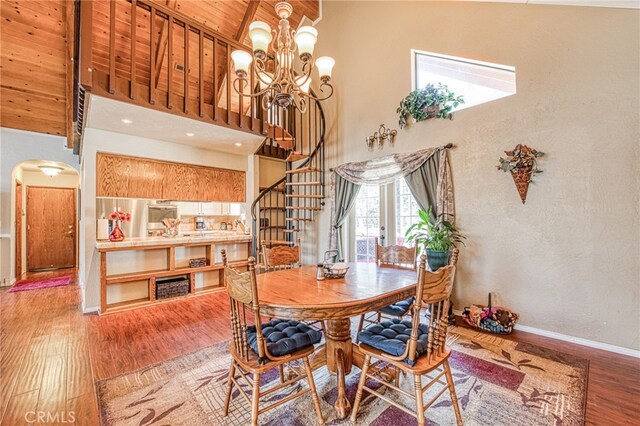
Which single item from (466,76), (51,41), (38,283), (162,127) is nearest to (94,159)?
(162,127)

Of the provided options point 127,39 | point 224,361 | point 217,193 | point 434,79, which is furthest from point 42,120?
point 434,79

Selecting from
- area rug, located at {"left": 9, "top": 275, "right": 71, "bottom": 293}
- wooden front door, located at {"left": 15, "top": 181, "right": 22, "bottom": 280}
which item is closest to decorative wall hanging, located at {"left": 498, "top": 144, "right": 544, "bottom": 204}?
area rug, located at {"left": 9, "top": 275, "right": 71, "bottom": 293}

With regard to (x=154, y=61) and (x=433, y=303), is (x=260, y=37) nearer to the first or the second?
(x=154, y=61)

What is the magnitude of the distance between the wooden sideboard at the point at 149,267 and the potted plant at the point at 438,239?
3112mm

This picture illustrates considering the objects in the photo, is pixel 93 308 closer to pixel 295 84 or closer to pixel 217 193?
pixel 217 193

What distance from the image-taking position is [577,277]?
106 inches

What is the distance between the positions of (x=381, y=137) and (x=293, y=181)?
216 centimetres

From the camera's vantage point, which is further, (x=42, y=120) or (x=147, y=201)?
(x=42, y=120)

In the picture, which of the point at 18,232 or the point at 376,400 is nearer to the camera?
the point at 376,400

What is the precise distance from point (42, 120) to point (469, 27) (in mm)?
7129

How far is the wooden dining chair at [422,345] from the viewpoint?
1447 mm

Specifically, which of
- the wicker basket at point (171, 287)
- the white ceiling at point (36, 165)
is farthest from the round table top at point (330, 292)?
the white ceiling at point (36, 165)

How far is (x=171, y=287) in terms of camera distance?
420 cm

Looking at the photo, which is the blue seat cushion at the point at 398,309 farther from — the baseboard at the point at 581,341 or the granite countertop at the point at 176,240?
the granite countertop at the point at 176,240
